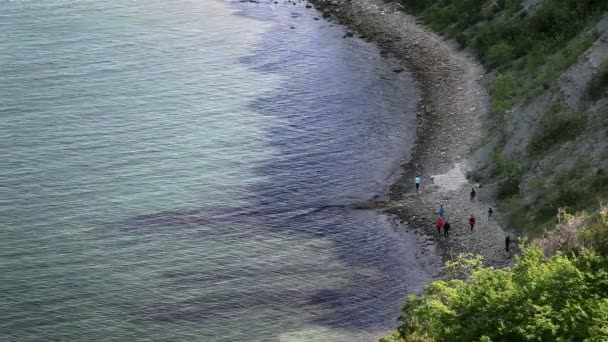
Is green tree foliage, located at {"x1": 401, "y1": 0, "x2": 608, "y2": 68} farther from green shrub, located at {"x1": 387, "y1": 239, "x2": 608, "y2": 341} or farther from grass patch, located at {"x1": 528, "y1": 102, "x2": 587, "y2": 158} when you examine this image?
green shrub, located at {"x1": 387, "y1": 239, "x2": 608, "y2": 341}

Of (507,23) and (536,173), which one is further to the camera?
(507,23)

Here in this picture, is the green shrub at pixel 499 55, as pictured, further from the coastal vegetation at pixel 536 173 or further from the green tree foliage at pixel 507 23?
the coastal vegetation at pixel 536 173

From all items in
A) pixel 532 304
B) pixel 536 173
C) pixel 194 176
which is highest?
pixel 532 304

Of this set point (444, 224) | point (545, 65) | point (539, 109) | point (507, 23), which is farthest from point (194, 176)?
point (507, 23)

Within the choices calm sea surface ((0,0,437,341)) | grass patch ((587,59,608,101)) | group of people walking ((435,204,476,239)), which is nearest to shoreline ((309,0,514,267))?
group of people walking ((435,204,476,239))

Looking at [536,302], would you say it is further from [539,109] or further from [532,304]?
[539,109]

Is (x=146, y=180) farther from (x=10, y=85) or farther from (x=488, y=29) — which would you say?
(x=488, y=29)
